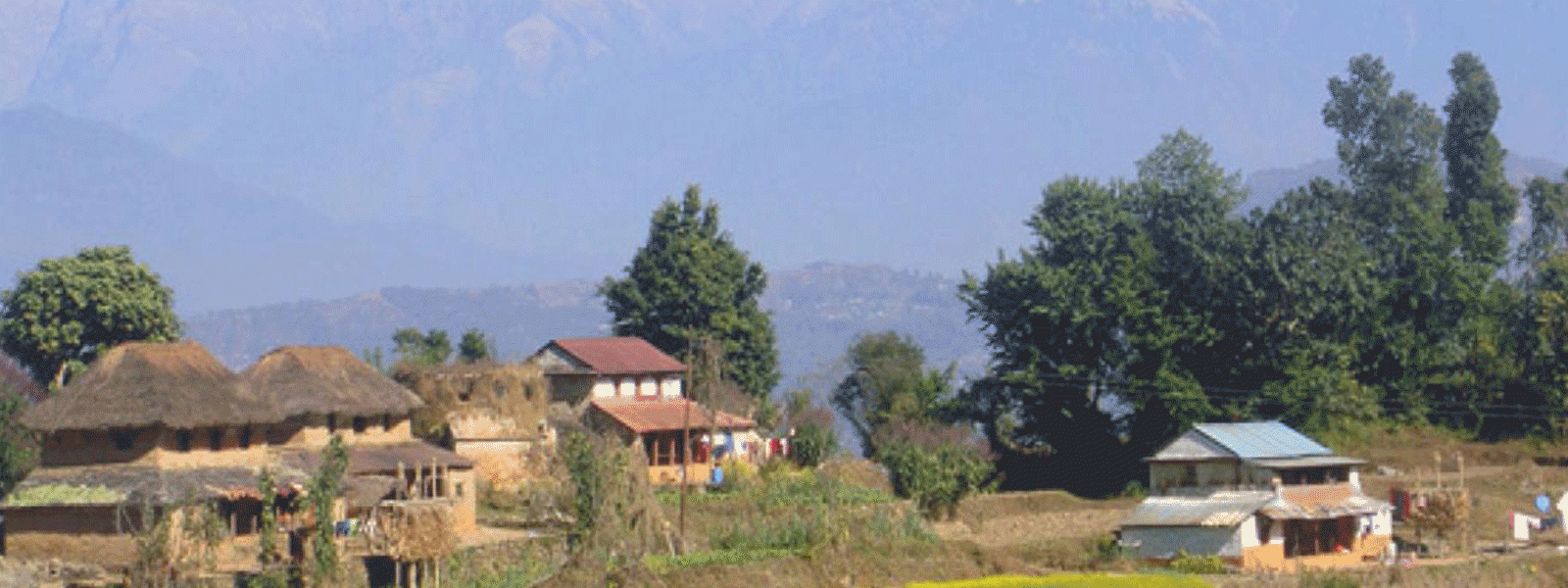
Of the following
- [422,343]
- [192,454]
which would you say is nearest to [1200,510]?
[192,454]

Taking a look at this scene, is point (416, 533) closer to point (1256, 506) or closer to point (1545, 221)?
point (1256, 506)

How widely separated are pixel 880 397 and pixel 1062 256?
492 inches

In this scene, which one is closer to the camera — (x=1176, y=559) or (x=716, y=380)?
(x=1176, y=559)

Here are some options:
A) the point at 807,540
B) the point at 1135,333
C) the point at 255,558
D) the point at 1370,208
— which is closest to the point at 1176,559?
the point at 807,540

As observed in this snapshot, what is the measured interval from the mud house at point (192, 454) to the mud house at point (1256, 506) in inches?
809

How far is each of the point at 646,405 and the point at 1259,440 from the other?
70.6 feet

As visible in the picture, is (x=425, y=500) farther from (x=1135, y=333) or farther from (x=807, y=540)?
(x=1135, y=333)

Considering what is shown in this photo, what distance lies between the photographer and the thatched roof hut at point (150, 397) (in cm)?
5447

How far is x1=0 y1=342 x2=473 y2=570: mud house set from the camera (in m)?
52.2

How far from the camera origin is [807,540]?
177ft

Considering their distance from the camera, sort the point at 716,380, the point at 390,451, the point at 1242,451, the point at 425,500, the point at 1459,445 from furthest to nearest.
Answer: the point at 1459,445
the point at 716,380
the point at 1242,451
the point at 390,451
the point at 425,500

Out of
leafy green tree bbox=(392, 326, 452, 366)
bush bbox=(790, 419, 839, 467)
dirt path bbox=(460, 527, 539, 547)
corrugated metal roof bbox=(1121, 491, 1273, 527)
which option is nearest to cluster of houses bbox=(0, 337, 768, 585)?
dirt path bbox=(460, 527, 539, 547)

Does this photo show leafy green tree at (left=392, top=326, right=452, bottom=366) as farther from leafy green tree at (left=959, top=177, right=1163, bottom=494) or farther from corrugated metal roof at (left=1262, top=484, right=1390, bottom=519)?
corrugated metal roof at (left=1262, top=484, right=1390, bottom=519)

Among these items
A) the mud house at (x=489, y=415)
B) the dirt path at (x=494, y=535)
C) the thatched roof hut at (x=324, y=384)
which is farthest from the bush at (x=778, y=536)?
the thatched roof hut at (x=324, y=384)
